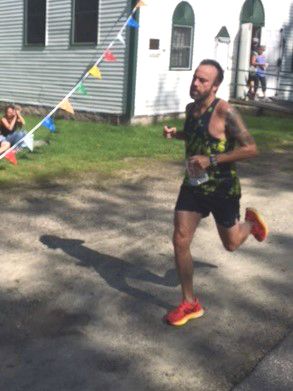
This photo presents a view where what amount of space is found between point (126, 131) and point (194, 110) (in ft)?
33.3

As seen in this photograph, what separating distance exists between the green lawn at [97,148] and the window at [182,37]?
1671 millimetres

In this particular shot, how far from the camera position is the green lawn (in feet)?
31.6

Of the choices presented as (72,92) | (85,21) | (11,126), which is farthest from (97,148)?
(85,21)

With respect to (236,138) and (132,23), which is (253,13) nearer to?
(132,23)

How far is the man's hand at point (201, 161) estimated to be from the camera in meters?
4.00

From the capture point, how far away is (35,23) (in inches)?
688

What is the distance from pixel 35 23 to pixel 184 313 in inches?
588

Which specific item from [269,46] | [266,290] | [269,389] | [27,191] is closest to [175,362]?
[269,389]

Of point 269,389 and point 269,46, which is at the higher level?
point 269,46

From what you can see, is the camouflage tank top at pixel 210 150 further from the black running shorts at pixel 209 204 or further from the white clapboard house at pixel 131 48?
the white clapboard house at pixel 131 48

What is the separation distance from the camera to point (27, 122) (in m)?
16.2

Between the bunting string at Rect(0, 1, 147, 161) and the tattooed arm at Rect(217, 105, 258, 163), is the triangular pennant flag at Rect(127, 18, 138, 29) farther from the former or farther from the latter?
the tattooed arm at Rect(217, 105, 258, 163)

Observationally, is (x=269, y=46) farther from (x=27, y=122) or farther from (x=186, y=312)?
(x=186, y=312)

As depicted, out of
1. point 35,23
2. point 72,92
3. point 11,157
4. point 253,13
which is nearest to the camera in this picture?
point 11,157
